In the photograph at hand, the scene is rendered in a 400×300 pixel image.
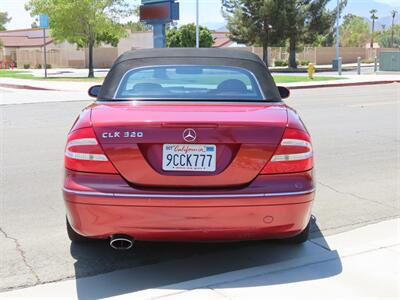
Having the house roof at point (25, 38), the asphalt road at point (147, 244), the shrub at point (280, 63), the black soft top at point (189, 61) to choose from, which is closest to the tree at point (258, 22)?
the shrub at point (280, 63)

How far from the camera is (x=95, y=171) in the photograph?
3.73m

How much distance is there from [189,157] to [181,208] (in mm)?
332

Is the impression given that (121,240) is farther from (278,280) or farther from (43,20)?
(43,20)

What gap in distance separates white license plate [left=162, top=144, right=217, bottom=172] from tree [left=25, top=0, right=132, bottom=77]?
34.2 m

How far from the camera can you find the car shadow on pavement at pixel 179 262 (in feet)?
12.8

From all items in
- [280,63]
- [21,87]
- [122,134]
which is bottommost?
[21,87]

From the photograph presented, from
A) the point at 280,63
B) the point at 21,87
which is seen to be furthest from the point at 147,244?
the point at 280,63

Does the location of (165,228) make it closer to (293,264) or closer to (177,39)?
(293,264)

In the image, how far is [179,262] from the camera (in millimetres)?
4355

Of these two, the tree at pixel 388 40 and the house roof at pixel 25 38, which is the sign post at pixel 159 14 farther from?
the tree at pixel 388 40

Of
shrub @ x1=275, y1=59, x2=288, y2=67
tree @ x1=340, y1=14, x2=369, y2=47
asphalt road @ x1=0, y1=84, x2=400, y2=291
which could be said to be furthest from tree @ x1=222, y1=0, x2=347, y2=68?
tree @ x1=340, y1=14, x2=369, y2=47

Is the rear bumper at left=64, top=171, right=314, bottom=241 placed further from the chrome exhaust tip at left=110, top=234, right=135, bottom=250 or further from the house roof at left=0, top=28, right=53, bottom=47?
the house roof at left=0, top=28, right=53, bottom=47

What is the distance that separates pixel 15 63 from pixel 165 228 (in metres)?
69.1

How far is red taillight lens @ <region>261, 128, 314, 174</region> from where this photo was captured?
3.76 m
